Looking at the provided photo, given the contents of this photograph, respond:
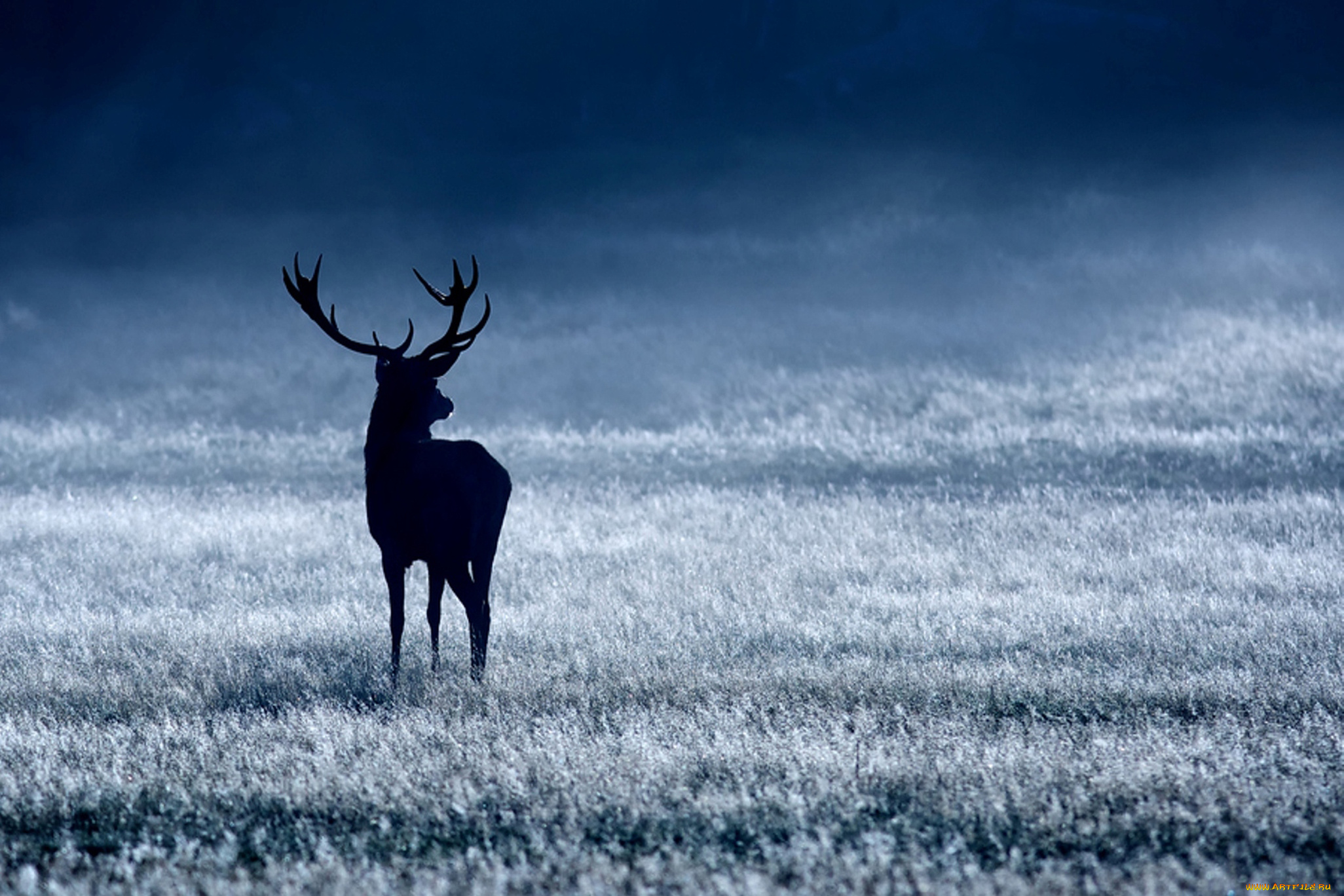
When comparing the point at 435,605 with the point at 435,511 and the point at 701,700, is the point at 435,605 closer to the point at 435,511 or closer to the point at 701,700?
the point at 435,511

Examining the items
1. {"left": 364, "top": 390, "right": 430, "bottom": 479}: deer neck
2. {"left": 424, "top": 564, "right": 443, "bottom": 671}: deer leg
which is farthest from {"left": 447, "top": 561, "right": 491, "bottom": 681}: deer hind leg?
{"left": 364, "top": 390, "right": 430, "bottom": 479}: deer neck

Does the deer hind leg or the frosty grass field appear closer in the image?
the frosty grass field

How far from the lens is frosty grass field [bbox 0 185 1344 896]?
4.84 meters

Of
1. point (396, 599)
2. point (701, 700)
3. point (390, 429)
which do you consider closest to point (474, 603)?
point (396, 599)

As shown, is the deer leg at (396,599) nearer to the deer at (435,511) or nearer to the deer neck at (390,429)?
the deer at (435,511)

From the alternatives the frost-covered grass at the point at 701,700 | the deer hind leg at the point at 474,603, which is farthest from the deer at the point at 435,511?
the frost-covered grass at the point at 701,700

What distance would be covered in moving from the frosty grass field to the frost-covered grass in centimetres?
3

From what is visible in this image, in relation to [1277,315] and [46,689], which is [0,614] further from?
[1277,315]

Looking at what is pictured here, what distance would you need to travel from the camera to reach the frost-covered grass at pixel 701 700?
15.9 feet

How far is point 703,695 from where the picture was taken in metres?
7.59

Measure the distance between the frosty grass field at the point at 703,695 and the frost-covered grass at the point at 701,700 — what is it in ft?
0.11

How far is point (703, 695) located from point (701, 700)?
0.35 ft

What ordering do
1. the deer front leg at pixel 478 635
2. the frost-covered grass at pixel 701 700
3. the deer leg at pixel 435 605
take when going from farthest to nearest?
the deer leg at pixel 435 605, the deer front leg at pixel 478 635, the frost-covered grass at pixel 701 700

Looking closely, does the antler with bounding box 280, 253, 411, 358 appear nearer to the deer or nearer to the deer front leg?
the deer
